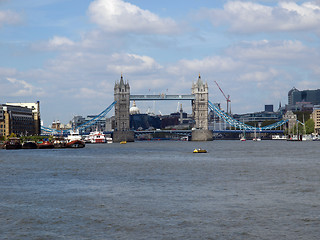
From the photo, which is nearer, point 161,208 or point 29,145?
point 161,208

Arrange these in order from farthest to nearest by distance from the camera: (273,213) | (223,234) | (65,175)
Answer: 1. (65,175)
2. (273,213)
3. (223,234)

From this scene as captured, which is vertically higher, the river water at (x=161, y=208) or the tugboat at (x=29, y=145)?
the tugboat at (x=29, y=145)

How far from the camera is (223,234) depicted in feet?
83.5

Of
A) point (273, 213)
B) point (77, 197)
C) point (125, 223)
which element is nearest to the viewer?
point (125, 223)

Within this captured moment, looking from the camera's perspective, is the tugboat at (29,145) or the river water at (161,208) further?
the tugboat at (29,145)

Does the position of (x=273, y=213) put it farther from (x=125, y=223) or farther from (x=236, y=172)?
(x=236, y=172)

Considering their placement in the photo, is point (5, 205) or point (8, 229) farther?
point (5, 205)

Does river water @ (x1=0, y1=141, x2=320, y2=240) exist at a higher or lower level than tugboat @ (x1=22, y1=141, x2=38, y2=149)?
lower

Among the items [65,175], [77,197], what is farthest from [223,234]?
[65,175]

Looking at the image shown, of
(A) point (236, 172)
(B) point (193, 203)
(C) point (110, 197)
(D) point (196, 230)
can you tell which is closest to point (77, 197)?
(C) point (110, 197)

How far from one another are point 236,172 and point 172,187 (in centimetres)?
1579

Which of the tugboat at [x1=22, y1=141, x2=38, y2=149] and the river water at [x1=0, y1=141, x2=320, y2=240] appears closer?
the river water at [x1=0, y1=141, x2=320, y2=240]

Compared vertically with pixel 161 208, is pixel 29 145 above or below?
above

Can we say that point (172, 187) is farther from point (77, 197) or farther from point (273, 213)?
point (273, 213)
